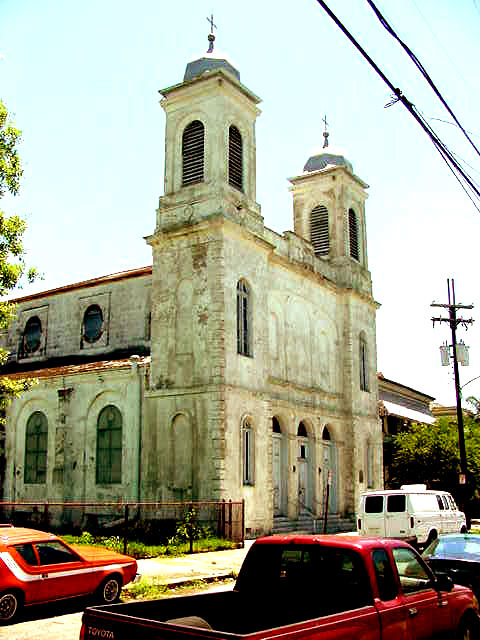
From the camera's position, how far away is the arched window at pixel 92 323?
33.4m

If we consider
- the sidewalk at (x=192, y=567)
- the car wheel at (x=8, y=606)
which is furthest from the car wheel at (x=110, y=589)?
the sidewalk at (x=192, y=567)

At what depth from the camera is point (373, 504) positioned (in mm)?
22172

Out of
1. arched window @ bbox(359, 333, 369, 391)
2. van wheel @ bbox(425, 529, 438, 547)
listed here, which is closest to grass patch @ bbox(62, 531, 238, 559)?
van wheel @ bbox(425, 529, 438, 547)

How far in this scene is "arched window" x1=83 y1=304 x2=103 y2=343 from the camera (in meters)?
33.4

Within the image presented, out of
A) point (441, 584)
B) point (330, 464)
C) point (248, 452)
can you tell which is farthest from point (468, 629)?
point (330, 464)

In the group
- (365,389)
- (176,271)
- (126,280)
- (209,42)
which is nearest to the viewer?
(176,271)

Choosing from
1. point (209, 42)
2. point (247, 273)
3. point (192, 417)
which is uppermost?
point (209, 42)

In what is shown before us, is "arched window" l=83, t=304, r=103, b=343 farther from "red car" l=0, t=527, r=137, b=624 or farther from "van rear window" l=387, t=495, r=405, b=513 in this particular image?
"red car" l=0, t=527, r=137, b=624

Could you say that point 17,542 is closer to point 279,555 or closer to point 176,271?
point 279,555

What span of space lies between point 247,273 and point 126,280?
736 cm

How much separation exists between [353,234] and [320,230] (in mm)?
2012

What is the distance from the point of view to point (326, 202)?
3678 cm

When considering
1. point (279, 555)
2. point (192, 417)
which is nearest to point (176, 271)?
point (192, 417)

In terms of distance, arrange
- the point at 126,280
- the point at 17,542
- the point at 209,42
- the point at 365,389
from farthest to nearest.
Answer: the point at 365,389 < the point at 126,280 < the point at 209,42 < the point at 17,542
